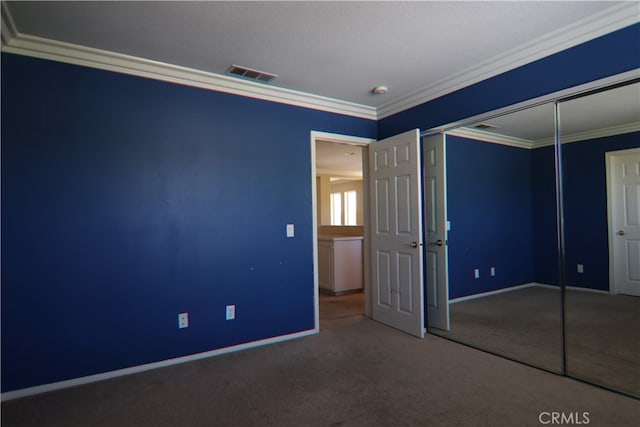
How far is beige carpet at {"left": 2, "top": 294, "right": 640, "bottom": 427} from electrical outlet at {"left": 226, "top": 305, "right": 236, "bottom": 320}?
33cm

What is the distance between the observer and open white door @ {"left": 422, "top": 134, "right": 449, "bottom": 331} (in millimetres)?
3473

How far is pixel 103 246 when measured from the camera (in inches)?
101

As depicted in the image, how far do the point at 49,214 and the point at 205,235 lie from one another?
1102mm

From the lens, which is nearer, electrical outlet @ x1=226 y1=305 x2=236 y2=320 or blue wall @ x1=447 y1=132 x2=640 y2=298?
blue wall @ x1=447 y1=132 x2=640 y2=298

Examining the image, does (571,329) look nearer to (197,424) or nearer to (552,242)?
(552,242)

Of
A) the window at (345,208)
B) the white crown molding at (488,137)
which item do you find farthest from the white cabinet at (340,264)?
the window at (345,208)

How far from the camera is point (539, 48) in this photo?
248 centimetres

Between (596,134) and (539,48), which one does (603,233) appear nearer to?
(596,134)

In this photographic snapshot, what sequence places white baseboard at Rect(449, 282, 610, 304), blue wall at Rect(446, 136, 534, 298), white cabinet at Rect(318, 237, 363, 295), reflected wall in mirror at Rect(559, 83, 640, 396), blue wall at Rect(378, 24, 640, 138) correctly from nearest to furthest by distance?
blue wall at Rect(378, 24, 640, 138)
reflected wall in mirror at Rect(559, 83, 640, 396)
white baseboard at Rect(449, 282, 610, 304)
blue wall at Rect(446, 136, 534, 298)
white cabinet at Rect(318, 237, 363, 295)

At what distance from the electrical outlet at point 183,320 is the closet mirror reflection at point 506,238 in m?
2.40

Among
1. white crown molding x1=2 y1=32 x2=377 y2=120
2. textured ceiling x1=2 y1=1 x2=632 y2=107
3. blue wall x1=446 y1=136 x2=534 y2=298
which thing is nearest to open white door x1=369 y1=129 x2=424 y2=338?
blue wall x1=446 y1=136 x2=534 y2=298

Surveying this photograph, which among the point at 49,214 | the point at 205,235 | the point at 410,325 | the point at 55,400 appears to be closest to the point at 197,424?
the point at 55,400

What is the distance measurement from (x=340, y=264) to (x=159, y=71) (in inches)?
140

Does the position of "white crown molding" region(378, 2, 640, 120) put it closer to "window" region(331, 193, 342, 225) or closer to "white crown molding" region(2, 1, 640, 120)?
"white crown molding" region(2, 1, 640, 120)
